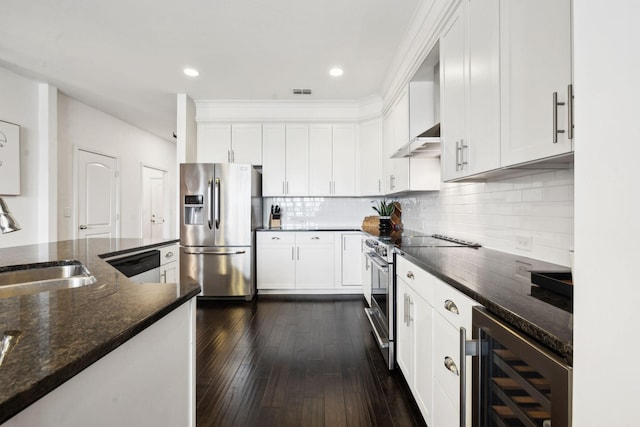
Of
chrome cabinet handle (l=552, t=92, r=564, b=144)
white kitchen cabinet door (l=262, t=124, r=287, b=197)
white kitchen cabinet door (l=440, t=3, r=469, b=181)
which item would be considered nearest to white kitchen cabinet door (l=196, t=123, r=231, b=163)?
white kitchen cabinet door (l=262, t=124, r=287, b=197)

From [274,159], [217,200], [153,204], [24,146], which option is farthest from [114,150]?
[274,159]

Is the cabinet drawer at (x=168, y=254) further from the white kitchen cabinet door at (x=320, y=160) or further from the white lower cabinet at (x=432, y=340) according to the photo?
the white kitchen cabinet door at (x=320, y=160)

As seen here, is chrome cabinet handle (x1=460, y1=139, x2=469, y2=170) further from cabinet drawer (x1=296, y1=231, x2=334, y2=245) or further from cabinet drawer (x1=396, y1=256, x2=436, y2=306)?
cabinet drawer (x1=296, y1=231, x2=334, y2=245)

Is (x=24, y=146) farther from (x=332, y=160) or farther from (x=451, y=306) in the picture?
(x=451, y=306)

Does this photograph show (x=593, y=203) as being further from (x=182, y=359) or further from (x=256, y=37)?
(x=256, y=37)

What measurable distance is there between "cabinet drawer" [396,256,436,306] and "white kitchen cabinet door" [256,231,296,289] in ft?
7.05

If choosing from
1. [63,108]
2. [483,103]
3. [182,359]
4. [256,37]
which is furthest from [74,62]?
[483,103]

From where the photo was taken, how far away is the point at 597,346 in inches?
17.3

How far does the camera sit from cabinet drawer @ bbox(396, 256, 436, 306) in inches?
55.9

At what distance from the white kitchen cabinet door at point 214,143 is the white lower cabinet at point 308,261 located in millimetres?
1276

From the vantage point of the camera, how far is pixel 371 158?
4051 millimetres

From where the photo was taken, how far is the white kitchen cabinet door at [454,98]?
1.65 m

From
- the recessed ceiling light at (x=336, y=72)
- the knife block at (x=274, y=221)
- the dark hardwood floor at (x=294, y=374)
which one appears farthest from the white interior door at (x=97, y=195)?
the recessed ceiling light at (x=336, y=72)

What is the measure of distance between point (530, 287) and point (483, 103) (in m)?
0.92
